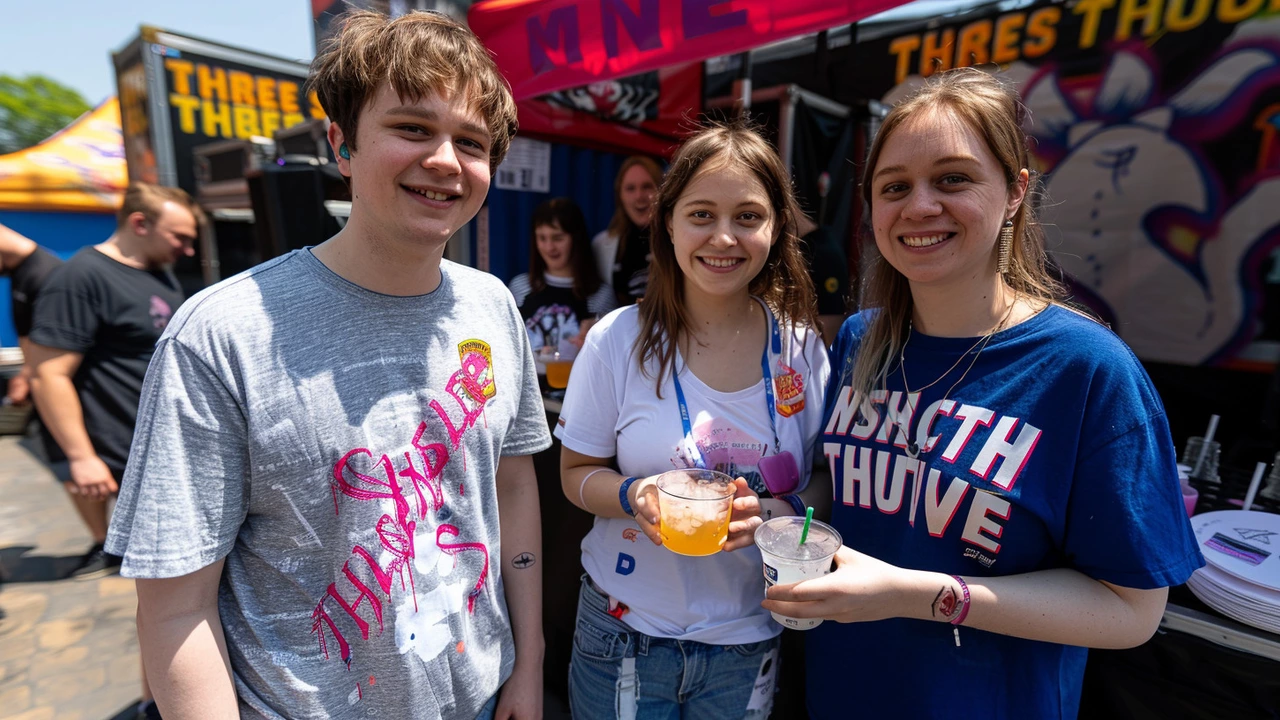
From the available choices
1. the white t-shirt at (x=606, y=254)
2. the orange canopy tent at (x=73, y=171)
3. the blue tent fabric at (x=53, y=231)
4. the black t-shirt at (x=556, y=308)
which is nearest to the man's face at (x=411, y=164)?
the black t-shirt at (x=556, y=308)

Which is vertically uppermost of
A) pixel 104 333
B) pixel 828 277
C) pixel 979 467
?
pixel 828 277

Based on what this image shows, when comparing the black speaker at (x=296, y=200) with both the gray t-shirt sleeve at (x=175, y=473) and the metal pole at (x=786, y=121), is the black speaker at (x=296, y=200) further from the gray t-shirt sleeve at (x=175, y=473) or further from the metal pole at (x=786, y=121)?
the gray t-shirt sleeve at (x=175, y=473)

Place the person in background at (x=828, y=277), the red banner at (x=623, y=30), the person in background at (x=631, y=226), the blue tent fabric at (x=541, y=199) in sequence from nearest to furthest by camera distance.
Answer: the red banner at (x=623, y=30) < the person in background at (x=828, y=277) < the person in background at (x=631, y=226) < the blue tent fabric at (x=541, y=199)

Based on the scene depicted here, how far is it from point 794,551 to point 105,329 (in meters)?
4.10

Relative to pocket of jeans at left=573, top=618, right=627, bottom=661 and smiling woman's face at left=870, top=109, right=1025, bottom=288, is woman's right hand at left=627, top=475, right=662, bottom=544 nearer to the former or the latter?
pocket of jeans at left=573, top=618, right=627, bottom=661

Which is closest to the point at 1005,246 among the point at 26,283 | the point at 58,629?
the point at 58,629

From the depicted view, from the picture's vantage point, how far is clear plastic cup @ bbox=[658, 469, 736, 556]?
4.55 feet

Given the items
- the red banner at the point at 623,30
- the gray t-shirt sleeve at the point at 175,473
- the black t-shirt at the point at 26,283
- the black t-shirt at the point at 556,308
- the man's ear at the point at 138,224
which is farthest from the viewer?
the black t-shirt at the point at 556,308

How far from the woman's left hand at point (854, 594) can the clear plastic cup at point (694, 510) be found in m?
0.23

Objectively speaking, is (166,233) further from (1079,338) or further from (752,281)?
(1079,338)

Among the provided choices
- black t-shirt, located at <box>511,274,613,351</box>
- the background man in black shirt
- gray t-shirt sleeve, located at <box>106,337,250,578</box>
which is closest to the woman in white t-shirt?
gray t-shirt sleeve, located at <box>106,337,250,578</box>

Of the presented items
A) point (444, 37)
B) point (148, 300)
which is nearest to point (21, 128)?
point (148, 300)

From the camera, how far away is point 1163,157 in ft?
13.7

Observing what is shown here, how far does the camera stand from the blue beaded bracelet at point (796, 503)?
5.23ft
